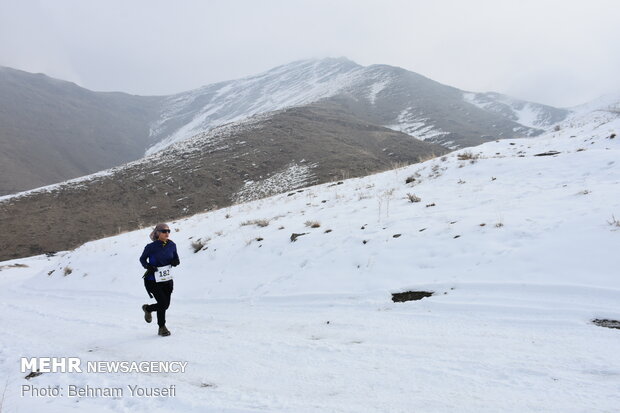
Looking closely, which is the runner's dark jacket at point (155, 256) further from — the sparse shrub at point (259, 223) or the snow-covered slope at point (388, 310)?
the sparse shrub at point (259, 223)

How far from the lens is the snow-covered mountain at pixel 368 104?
98.6 meters

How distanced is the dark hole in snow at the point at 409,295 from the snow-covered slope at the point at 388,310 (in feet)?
0.39

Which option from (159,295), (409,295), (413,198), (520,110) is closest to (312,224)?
(413,198)

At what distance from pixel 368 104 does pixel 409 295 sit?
112 metres

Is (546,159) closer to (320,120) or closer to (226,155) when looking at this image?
(226,155)

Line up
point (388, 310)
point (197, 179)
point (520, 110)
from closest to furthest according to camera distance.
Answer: point (388, 310), point (197, 179), point (520, 110)

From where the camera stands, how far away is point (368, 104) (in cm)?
11138

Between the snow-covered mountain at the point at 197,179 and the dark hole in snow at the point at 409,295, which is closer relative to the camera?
the dark hole in snow at the point at 409,295

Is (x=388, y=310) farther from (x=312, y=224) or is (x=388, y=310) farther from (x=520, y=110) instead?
(x=520, y=110)

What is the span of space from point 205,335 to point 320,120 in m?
72.9

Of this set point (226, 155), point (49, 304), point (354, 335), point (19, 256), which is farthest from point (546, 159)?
point (226, 155)

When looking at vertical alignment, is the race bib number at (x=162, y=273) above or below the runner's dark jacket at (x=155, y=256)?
below

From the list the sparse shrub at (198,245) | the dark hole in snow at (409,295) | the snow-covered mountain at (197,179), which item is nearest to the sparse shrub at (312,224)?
the sparse shrub at (198,245)

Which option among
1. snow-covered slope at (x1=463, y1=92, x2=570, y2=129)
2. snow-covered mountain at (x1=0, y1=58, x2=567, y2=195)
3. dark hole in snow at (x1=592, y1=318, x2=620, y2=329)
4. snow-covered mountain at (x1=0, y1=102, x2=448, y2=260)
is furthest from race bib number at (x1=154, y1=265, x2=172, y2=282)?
snow-covered slope at (x1=463, y1=92, x2=570, y2=129)
